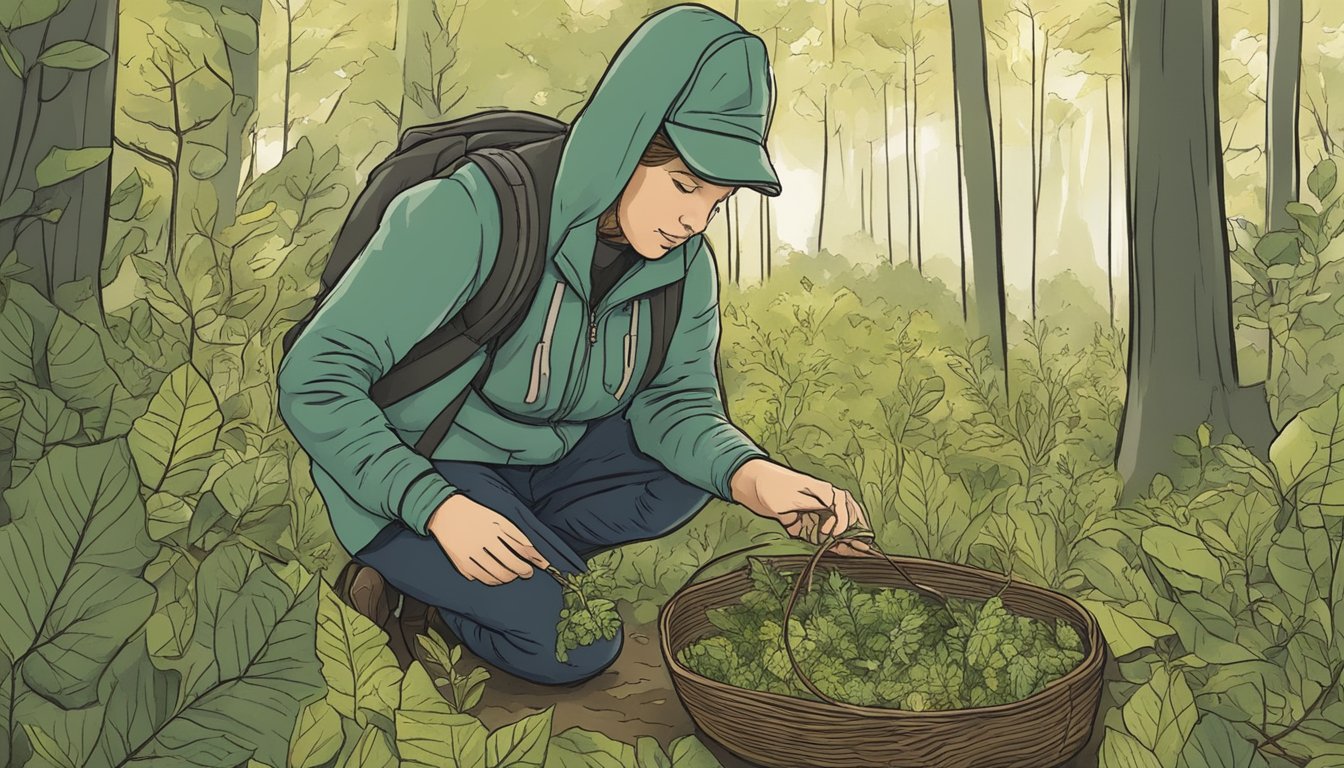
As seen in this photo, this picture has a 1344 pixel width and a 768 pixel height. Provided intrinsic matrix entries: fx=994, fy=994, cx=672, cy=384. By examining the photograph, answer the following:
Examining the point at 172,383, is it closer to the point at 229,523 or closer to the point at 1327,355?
the point at 229,523

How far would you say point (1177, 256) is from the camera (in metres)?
1.48

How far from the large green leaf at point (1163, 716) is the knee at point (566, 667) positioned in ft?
2.07

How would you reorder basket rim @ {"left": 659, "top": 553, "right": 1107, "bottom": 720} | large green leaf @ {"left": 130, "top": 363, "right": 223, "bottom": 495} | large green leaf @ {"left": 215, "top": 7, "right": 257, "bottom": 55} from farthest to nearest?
large green leaf @ {"left": 215, "top": 7, "right": 257, "bottom": 55}, basket rim @ {"left": 659, "top": 553, "right": 1107, "bottom": 720}, large green leaf @ {"left": 130, "top": 363, "right": 223, "bottom": 495}

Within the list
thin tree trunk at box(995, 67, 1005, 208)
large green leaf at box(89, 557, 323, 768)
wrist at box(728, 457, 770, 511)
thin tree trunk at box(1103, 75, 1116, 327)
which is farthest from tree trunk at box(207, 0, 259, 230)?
thin tree trunk at box(1103, 75, 1116, 327)

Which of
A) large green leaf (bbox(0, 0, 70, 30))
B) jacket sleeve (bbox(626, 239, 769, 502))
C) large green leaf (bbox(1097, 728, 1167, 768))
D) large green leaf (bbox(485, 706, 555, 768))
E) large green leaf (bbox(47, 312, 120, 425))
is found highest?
large green leaf (bbox(0, 0, 70, 30))

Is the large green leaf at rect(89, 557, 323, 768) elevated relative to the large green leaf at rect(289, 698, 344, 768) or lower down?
elevated

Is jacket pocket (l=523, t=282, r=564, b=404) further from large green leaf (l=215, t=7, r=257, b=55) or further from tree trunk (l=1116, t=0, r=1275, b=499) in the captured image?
tree trunk (l=1116, t=0, r=1275, b=499)

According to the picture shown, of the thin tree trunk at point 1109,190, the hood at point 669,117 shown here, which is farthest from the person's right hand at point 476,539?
the thin tree trunk at point 1109,190

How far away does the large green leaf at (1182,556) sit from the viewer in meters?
1.09

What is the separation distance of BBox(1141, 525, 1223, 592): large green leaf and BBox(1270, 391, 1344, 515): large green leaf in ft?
0.42

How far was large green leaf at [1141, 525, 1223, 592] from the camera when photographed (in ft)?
3.57

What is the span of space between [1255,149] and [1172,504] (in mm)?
536

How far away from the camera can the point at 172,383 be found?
0.99 meters

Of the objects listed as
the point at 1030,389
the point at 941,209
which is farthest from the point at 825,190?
the point at 1030,389
